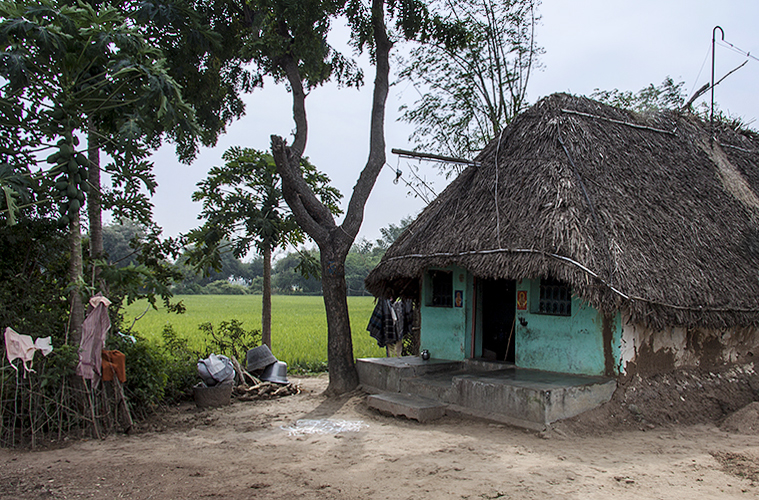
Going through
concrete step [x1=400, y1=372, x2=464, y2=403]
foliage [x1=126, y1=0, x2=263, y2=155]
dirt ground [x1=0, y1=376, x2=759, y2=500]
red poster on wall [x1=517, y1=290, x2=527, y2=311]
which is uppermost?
foliage [x1=126, y1=0, x2=263, y2=155]

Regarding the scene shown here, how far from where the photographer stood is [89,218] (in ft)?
21.4

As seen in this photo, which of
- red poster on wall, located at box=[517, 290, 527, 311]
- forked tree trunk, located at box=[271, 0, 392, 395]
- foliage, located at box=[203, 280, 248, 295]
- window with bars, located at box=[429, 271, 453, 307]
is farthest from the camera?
foliage, located at box=[203, 280, 248, 295]

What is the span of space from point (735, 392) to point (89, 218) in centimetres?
839

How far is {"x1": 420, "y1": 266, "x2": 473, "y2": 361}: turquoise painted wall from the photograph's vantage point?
868 cm

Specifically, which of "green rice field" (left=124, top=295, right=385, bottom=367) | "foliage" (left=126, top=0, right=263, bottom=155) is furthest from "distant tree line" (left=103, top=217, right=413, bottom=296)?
"foliage" (left=126, top=0, right=263, bottom=155)

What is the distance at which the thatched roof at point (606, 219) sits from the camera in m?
6.69

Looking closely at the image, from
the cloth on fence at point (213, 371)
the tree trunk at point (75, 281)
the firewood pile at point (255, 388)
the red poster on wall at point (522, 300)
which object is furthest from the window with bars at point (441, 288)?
the tree trunk at point (75, 281)

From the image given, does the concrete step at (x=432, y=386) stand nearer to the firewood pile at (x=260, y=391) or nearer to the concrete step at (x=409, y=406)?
the concrete step at (x=409, y=406)

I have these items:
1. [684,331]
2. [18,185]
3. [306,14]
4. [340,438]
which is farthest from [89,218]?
[684,331]

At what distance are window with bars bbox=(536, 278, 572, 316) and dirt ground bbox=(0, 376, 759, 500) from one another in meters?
1.23

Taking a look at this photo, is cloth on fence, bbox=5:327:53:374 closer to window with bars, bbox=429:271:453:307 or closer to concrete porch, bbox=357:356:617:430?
concrete porch, bbox=357:356:617:430

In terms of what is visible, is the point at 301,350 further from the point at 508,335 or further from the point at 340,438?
the point at 340,438

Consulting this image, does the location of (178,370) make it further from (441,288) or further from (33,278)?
(441,288)

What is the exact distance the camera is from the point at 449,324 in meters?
8.90
